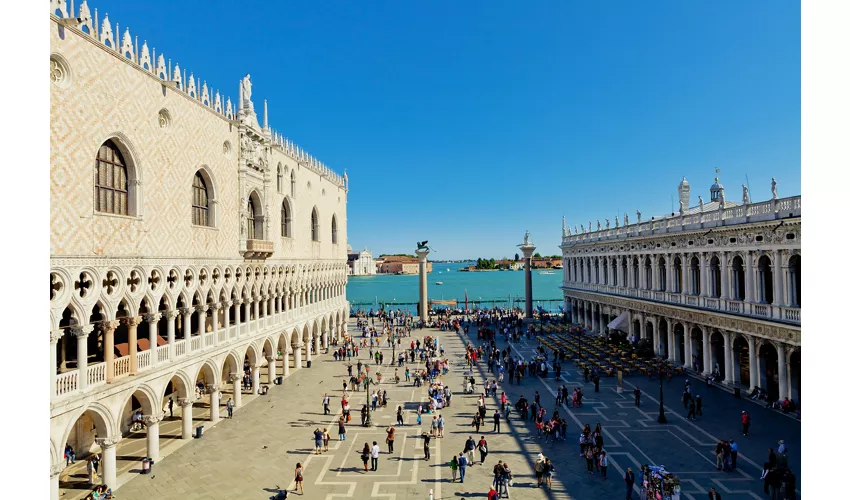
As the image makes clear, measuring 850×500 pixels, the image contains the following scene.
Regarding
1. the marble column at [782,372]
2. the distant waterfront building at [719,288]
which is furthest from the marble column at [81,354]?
the marble column at [782,372]

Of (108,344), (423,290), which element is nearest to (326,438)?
→ (108,344)

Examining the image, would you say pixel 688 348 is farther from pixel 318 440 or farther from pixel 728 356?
pixel 318 440

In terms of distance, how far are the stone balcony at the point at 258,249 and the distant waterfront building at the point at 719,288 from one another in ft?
78.3

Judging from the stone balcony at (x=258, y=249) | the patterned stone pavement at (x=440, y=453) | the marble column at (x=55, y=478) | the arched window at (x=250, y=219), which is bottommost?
the patterned stone pavement at (x=440, y=453)

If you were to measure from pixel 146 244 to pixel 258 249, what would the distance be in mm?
8185

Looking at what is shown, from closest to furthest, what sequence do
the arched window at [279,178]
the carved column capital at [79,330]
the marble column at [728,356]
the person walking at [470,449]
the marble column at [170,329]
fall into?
the carved column capital at [79,330], the person walking at [470,449], the marble column at [170,329], the marble column at [728,356], the arched window at [279,178]

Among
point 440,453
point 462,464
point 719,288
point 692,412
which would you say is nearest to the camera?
point 462,464

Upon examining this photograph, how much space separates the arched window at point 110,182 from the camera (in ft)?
50.9

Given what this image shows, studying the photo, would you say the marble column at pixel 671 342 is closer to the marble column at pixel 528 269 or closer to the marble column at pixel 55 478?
the marble column at pixel 528 269

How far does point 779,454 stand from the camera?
14562mm

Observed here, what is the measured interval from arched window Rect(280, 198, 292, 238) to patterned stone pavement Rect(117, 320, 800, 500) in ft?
36.1

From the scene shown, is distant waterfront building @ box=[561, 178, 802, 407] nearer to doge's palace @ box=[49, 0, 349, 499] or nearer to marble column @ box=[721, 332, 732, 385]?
marble column @ box=[721, 332, 732, 385]

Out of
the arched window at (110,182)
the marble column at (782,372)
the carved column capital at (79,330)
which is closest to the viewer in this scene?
the carved column capital at (79,330)

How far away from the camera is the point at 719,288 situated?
2756 centimetres
